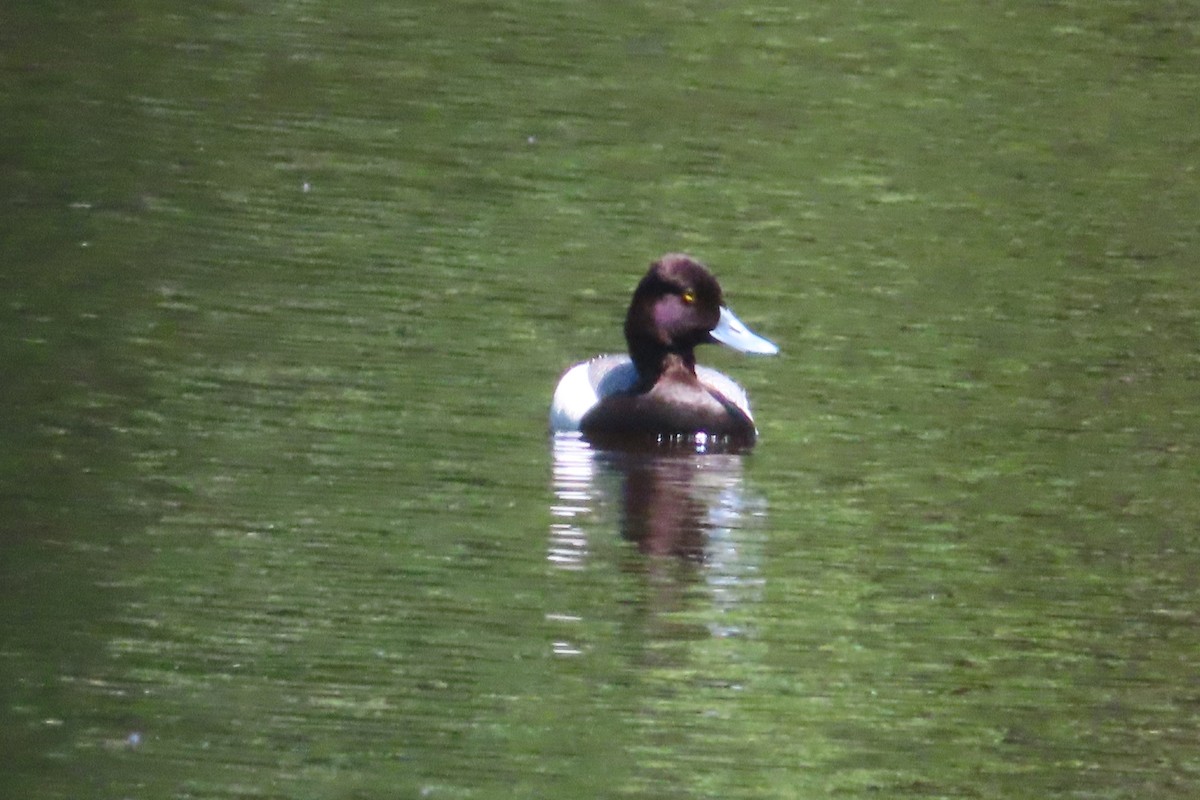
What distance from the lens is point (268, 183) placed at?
618 inches

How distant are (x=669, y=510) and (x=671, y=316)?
188 centimetres

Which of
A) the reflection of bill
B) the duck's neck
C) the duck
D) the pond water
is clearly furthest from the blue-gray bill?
the reflection of bill

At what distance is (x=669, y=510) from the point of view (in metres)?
10.1

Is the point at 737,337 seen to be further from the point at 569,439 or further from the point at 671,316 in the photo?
the point at 569,439

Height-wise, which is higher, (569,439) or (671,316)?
(671,316)

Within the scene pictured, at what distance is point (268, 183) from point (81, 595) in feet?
24.5

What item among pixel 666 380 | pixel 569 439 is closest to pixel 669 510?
pixel 569 439

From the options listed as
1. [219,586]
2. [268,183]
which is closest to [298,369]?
[219,586]

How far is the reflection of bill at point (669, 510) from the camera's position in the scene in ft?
30.3

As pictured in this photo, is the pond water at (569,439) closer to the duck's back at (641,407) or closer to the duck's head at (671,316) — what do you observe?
the duck's back at (641,407)

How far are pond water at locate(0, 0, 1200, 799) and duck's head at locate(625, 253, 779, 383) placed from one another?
54cm

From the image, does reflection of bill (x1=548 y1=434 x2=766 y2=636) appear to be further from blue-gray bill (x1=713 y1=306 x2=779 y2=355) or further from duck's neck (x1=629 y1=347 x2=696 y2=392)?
blue-gray bill (x1=713 y1=306 x2=779 y2=355)

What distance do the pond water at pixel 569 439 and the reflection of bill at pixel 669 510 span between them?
0.03 metres

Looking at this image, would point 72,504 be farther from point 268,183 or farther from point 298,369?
point 268,183
